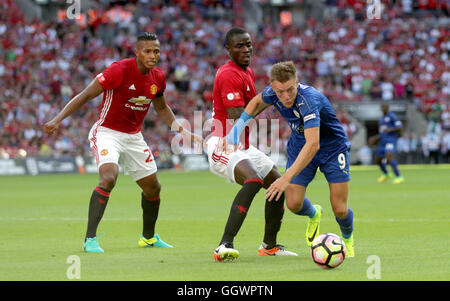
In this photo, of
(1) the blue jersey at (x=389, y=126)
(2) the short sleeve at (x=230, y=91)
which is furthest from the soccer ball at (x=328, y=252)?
(1) the blue jersey at (x=389, y=126)

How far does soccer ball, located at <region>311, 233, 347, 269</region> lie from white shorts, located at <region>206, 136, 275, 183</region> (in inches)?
55.6

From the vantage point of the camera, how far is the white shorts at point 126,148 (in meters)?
9.63

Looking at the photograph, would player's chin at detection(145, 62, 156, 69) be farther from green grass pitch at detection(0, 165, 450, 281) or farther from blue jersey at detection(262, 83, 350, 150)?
green grass pitch at detection(0, 165, 450, 281)

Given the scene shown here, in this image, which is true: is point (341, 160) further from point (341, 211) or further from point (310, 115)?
point (310, 115)

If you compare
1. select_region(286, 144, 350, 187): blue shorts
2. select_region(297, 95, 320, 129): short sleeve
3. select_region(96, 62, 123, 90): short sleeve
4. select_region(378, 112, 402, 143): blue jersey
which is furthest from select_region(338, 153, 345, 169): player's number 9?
select_region(378, 112, 402, 143): blue jersey

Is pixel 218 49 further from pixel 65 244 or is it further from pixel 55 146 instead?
pixel 65 244

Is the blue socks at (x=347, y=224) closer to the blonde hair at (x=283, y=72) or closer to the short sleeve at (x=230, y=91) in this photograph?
the short sleeve at (x=230, y=91)

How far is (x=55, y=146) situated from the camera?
110 ft

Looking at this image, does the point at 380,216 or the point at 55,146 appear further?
the point at 55,146

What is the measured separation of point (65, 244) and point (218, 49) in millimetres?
30380

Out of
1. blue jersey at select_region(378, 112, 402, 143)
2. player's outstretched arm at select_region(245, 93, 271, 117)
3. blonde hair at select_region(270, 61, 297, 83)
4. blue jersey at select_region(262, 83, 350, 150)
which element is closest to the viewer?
blonde hair at select_region(270, 61, 297, 83)

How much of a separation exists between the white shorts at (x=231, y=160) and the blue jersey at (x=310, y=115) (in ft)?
1.58

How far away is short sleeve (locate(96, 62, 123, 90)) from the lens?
31.1 feet
